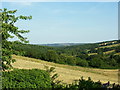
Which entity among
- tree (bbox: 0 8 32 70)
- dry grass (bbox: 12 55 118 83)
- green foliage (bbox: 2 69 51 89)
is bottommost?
dry grass (bbox: 12 55 118 83)

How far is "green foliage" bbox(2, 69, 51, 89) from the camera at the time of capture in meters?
8.79

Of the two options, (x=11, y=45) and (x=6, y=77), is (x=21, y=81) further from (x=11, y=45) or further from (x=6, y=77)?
(x=11, y=45)

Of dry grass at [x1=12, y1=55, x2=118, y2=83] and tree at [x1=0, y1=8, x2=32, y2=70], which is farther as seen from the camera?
dry grass at [x1=12, y1=55, x2=118, y2=83]

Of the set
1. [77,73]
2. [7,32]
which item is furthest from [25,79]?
[77,73]

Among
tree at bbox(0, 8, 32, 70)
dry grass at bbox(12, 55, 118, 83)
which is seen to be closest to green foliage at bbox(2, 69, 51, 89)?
tree at bbox(0, 8, 32, 70)

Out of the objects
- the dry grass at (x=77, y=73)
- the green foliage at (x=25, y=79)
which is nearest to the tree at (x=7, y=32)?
the green foliage at (x=25, y=79)

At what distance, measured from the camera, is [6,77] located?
8.89 m

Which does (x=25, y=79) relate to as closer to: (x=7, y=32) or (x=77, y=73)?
(x=7, y=32)

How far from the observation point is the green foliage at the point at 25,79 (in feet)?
28.8

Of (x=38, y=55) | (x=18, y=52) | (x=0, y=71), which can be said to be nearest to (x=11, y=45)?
(x=18, y=52)

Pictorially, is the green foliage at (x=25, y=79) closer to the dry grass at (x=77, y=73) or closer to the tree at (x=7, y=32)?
the tree at (x=7, y=32)

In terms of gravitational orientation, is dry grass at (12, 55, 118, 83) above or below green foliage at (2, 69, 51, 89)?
below

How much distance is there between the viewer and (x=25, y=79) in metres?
9.40

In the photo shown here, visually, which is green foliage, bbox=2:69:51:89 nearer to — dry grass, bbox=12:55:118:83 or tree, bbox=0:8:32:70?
tree, bbox=0:8:32:70
